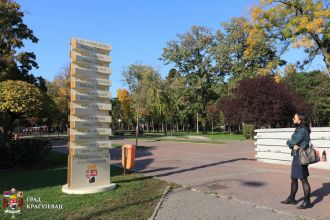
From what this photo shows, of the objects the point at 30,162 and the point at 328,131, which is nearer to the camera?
the point at 328,131

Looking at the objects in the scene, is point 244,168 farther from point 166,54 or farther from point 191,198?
point 166,54

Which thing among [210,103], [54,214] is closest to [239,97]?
[210,103]

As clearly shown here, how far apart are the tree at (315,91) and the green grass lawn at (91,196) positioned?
46387mm

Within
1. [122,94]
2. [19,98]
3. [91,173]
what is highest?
[122,94]

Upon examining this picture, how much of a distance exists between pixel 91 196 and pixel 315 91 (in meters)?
57.2

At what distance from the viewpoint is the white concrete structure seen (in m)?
12.0

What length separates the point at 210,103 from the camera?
5906 cm

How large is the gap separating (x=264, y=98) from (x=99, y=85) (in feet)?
91.2

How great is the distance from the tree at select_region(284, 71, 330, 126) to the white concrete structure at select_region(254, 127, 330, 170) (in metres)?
40.9

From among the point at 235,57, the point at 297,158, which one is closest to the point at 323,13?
the point at 297,158

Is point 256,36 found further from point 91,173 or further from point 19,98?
point 91,173

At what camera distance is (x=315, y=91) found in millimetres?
59625

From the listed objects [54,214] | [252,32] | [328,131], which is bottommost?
[54,214]

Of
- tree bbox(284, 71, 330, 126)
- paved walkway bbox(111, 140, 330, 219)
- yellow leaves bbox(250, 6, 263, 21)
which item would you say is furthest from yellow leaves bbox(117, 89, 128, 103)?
paved walkway bbox(111, 140, 330, 219)
